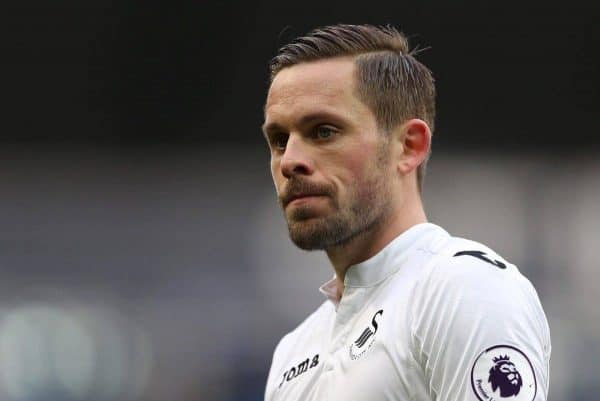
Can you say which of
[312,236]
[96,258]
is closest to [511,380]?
[312,236]

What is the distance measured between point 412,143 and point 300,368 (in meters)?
0.61

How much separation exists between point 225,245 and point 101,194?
1092mm

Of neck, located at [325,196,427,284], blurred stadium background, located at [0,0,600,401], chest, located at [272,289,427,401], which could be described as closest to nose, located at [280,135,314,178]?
neck, located at [325,196,427,284]

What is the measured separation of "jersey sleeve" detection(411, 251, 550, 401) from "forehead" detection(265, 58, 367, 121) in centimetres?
50

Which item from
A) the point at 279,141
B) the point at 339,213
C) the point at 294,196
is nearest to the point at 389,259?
the point at 339,213

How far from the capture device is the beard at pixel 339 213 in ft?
8.09

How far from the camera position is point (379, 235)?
2562 mm

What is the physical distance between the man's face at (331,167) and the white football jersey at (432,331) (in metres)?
0.12

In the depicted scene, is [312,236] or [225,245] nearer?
[312,236]

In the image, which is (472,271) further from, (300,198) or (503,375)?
(300,198)

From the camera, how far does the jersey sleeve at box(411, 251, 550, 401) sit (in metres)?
2.00

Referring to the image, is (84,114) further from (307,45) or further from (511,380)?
(511,380)

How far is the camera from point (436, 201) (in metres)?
8.68

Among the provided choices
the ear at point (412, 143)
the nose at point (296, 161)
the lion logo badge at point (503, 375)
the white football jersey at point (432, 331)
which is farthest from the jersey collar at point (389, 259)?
the lion logo badge at point (503, 375)
